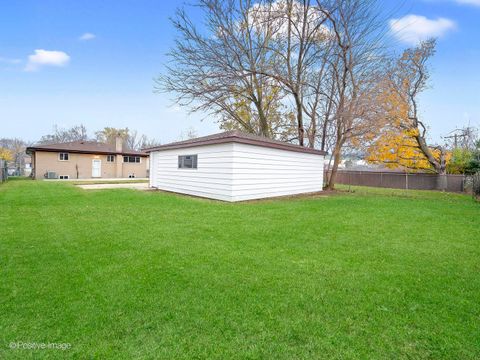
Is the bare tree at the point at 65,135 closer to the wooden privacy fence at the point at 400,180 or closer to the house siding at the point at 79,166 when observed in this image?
the house siding at the point at 79,166

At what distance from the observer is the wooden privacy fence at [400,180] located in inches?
704

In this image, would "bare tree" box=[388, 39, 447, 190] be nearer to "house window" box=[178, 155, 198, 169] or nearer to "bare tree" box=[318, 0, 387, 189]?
"bare tree" box=[318, 0, 387, 189]

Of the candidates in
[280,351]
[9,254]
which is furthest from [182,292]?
[9,254]

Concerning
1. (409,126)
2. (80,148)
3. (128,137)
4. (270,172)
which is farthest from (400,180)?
(128,137)

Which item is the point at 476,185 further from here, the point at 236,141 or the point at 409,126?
the point at 236,141

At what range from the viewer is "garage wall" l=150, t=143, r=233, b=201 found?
936 cm

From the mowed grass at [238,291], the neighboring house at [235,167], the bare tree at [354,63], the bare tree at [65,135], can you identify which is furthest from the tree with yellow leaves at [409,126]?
the bare tree at [65,135]

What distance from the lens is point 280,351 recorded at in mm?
1877

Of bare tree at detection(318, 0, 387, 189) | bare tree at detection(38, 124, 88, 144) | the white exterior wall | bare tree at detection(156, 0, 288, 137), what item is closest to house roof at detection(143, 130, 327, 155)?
the white exterior wall

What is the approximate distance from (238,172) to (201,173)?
75.2 inches

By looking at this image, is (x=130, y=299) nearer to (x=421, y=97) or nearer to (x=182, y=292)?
(x=182, y=292)

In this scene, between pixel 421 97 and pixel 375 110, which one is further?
pixel 421 97

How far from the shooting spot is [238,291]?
2742 mm

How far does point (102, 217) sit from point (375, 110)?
12.3 m
